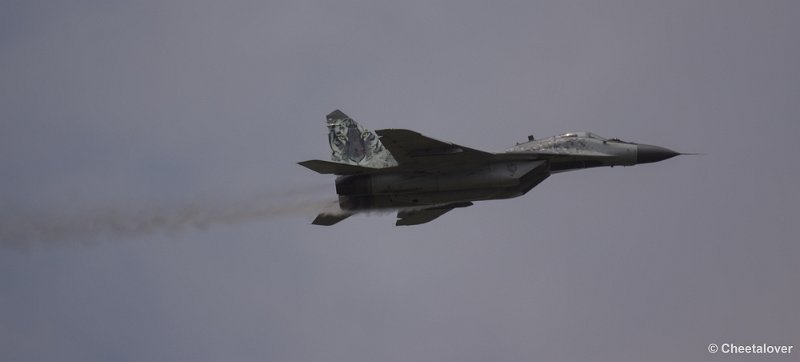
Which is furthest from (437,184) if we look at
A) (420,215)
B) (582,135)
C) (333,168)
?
(582,135)

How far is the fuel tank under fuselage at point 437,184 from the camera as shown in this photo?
3794 centimetres

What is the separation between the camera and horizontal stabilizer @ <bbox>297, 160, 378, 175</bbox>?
121 feet

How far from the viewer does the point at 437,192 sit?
38312 millimetres

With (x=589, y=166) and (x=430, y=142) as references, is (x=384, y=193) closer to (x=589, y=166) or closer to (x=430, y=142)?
(x=430, y=142)

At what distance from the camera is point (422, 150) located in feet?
121

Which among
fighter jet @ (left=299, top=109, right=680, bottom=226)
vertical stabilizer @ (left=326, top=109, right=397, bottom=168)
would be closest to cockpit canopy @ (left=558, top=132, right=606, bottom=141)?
fighter jet @ (left=299, top=109, right=680, bottom=226)

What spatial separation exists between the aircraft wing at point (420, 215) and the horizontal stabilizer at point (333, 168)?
4369 millimetres

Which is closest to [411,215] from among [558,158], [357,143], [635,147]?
[357,143]

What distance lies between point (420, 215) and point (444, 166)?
507 cm

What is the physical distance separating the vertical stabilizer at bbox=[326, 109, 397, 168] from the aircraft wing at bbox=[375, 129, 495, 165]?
2739mm

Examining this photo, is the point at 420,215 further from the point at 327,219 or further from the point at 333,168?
the point at 333,168

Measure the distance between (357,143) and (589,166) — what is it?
896 cm

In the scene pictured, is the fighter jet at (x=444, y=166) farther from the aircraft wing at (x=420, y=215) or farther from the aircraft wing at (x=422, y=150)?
the aircraft wing at (x=420, y=215)

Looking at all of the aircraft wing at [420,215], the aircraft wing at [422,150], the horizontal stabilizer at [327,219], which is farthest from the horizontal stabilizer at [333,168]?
the aircraft wing at [420,215]
